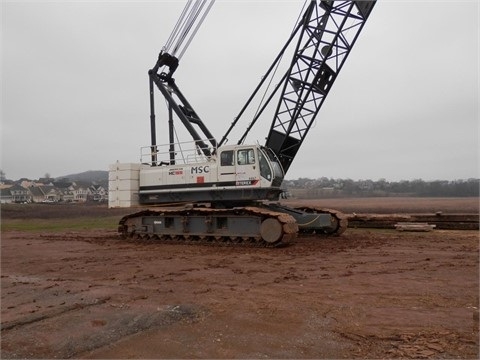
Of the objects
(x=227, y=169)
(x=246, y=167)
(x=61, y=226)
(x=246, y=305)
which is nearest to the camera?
(x=246, y=305)

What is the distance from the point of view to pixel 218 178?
14617 millimetres

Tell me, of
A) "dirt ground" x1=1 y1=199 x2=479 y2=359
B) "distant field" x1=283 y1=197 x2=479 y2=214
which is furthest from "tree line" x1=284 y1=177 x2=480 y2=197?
"dirt ground" x1=1 y1=199 x2=479 y2=359

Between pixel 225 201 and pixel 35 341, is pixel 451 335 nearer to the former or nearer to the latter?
pixel 35 341

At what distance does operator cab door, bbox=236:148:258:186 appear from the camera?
46.2 feet

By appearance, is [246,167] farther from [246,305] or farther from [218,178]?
[246,305]

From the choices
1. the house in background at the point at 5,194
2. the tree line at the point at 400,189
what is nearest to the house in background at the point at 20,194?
the house in background at the point at 5,194

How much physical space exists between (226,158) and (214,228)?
2448 millimetres

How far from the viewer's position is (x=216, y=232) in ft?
46.8

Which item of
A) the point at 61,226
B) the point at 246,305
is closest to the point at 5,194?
the point at 61,226

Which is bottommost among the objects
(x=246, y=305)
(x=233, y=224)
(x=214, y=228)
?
(x=246, y=305)

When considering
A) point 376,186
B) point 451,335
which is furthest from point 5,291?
point 376,186

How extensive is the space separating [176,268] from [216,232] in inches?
180

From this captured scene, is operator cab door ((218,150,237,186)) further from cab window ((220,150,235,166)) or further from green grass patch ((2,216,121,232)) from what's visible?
green grass patch ((2,216,121,232))

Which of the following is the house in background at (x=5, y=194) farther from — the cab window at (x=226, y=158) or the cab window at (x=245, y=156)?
the cab window at (x=245, y=156)
